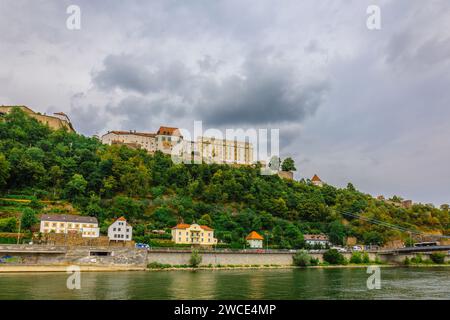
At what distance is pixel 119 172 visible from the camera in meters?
66.2

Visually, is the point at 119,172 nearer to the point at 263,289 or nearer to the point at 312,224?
the point at 312,224

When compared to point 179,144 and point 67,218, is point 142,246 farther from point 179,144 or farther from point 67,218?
point 179,144

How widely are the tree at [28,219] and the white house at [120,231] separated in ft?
29.7

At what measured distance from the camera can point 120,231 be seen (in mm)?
50000

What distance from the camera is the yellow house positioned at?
53.6 metres

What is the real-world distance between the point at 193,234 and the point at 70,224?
1661cm

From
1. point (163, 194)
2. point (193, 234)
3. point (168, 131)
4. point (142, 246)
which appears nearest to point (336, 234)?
point (193, 234)

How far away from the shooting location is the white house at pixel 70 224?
153 feet

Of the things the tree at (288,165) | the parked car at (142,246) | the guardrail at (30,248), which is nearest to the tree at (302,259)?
the parked car at (142,246)

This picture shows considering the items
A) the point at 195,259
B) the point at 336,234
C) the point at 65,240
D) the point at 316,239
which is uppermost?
the point at 65,240

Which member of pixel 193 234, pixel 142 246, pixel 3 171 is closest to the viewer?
pixel 142 246

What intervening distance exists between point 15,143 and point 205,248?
39878mm

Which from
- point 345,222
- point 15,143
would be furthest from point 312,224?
point 15,143

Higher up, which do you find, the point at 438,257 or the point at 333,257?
the point at 333,257
